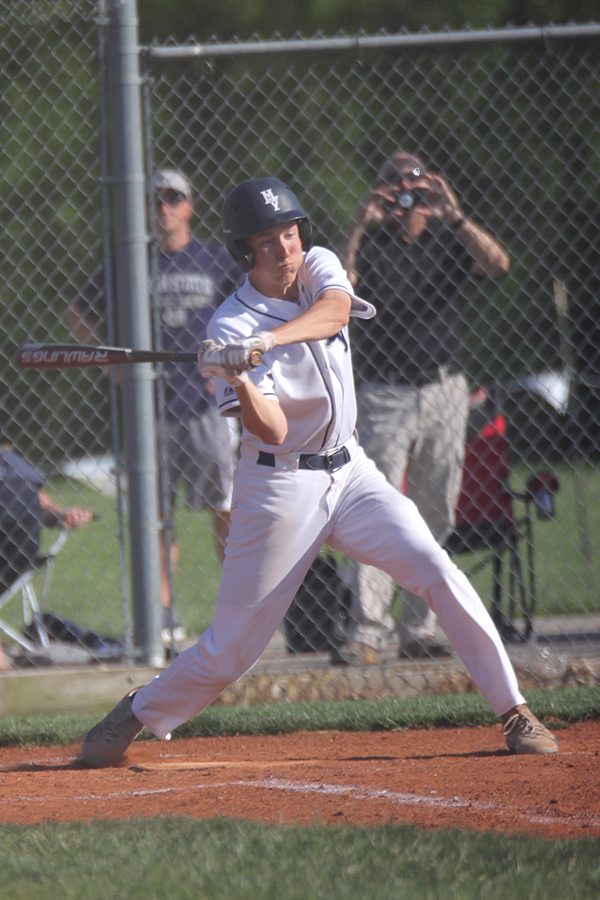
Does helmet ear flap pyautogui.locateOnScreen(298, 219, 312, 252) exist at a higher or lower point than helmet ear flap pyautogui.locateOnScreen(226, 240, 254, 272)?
higher

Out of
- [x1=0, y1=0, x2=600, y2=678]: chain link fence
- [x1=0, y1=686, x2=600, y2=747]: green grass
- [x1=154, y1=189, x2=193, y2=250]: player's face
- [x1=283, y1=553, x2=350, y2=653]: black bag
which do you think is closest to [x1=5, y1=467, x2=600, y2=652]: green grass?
[x1=0, y1=0, x2=600, y2=678]: chain link fence

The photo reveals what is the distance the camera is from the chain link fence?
6.50 metres

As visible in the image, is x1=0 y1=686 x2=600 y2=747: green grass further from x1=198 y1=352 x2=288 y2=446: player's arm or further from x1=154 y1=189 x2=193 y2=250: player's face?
x1=154 y1=189 x2=193 y2=250: player's face

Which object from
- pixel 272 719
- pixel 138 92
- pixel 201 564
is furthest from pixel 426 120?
pixel 272 719

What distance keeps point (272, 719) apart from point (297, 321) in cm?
192

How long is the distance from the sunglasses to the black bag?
1792mm

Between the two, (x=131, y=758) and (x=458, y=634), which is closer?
(x=458, y=634)

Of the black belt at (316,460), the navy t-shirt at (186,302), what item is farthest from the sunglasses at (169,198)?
the black belt at (316,460)

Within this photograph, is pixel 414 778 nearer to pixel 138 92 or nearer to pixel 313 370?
pixel 313 370

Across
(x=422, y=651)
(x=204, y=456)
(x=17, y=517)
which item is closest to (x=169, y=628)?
(x=204, y=456)

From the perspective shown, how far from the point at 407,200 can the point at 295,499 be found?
2090mm

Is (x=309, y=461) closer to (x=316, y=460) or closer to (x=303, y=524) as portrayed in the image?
(x=316, y=460)

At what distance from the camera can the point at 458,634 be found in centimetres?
463

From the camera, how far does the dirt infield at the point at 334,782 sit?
387 cm
